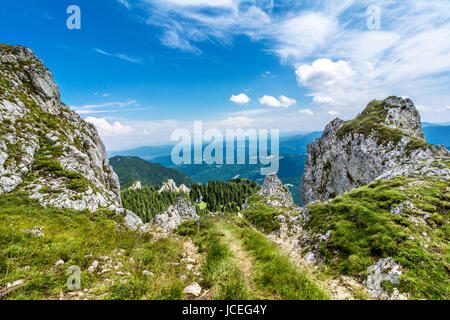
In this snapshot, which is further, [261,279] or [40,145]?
[40,145]

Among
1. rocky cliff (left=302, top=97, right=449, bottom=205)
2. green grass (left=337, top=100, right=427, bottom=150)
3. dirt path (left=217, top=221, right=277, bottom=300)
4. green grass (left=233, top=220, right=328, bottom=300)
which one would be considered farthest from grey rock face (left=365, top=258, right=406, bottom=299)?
green grass (left=337, top=100, right=427, bottom=150)

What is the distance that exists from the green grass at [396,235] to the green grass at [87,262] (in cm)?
736

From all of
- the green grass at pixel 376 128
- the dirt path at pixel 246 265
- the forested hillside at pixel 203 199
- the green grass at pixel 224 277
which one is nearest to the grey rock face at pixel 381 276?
the dirt path at pixel 246 265

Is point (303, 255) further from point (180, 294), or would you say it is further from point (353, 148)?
point (353, 148)

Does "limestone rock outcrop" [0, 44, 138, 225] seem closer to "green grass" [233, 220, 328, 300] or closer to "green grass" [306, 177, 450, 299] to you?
"green grass" [233, 220, 328, 300]

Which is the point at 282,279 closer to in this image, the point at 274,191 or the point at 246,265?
the point at 246,265

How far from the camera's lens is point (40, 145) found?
1825 cm

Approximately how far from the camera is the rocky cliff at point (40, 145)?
13.5m

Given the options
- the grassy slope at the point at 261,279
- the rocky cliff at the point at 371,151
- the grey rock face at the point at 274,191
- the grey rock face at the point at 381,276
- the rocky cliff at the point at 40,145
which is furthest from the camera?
the grey rock face at the point at 274,191

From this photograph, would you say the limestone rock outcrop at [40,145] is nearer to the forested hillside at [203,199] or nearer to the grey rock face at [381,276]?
the grey rock face at [381,276]

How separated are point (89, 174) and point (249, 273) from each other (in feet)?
70.0

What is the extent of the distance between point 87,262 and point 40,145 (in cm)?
2039

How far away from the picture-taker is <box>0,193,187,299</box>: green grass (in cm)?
413

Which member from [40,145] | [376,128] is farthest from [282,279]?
[376,128]
